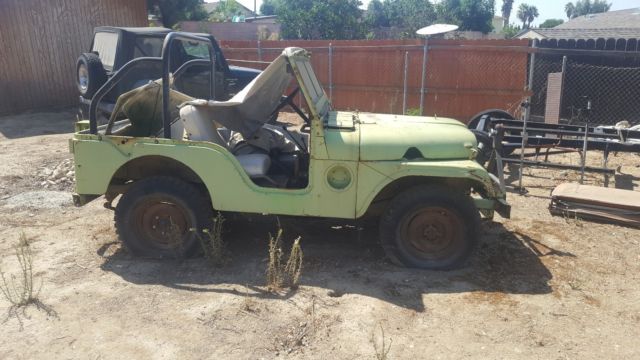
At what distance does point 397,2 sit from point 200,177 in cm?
5156

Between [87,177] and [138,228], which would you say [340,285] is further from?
[87,177]

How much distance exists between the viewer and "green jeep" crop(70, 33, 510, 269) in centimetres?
411

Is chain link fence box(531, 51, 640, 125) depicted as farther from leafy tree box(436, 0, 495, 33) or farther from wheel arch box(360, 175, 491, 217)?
leafy tree box(436, 0, 495, 33)

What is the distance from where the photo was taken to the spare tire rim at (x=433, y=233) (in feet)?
13.9

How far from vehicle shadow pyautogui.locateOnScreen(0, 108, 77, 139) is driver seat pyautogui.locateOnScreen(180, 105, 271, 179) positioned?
7423mm

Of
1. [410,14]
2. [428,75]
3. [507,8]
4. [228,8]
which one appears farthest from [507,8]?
[428,75]

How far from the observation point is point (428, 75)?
40.1 feet

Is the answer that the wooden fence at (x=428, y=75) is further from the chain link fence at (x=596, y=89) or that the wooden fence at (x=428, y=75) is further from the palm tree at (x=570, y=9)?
the palm tree at (x=570, y=9)

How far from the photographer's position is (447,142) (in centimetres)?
427

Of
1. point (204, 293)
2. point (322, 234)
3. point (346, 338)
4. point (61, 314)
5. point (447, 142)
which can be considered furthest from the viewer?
point (322, 234)

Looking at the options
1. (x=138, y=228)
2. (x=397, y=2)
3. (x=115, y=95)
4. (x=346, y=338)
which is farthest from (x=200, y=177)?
(x=397, y=2)

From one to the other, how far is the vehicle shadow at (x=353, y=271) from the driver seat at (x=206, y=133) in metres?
0.57

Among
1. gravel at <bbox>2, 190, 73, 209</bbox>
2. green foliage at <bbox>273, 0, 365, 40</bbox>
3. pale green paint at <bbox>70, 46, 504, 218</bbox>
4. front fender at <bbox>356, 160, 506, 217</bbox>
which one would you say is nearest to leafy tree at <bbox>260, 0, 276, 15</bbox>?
green foliage at <bbox>273, 0, 365, 40</bbox>

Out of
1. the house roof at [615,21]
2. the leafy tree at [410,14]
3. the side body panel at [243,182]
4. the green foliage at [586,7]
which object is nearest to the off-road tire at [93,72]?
the side body panel at [243,182]
